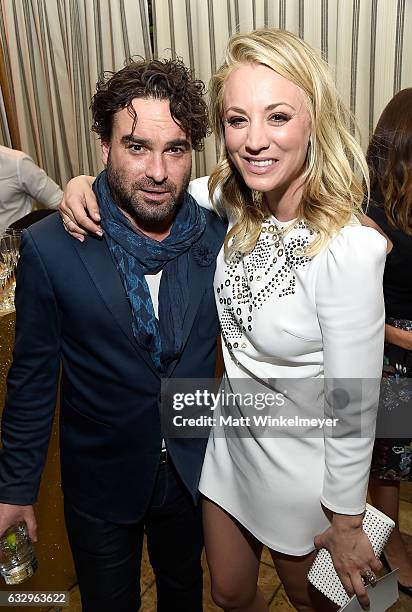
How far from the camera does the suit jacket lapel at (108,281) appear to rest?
1.16 meters

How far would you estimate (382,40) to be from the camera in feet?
9.27

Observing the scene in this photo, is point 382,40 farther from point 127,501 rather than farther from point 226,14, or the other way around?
point 127,501

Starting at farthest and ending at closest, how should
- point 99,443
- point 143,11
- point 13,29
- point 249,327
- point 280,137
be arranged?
point 13,29 → point 143,11 → point 99,443 → point 249,327 → point 280,137

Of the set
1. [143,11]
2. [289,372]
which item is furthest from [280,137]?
[143,11]

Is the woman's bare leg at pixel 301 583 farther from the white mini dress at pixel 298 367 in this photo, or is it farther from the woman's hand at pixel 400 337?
the woman's hand at pixel 400 337

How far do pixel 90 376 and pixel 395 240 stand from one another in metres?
0.95

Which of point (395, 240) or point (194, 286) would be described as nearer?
point (194, 286)

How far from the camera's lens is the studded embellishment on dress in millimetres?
1117

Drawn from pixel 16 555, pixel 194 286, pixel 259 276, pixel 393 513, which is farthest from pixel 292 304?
pixel 393 513

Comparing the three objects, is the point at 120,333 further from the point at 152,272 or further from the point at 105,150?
the point at 105,150

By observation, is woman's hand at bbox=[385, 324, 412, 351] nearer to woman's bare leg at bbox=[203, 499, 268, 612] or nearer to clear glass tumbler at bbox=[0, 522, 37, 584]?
woman's bare leg at bbox=[203, 499, 268, 612]

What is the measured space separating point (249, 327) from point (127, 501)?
0.51 metres

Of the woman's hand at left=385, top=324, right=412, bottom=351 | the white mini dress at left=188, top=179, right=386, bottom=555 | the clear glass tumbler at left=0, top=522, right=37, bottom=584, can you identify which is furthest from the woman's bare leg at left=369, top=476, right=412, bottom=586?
the clear glass tumbler at left=0, top=522, right=37, bottom=584

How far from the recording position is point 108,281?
3.81ft
